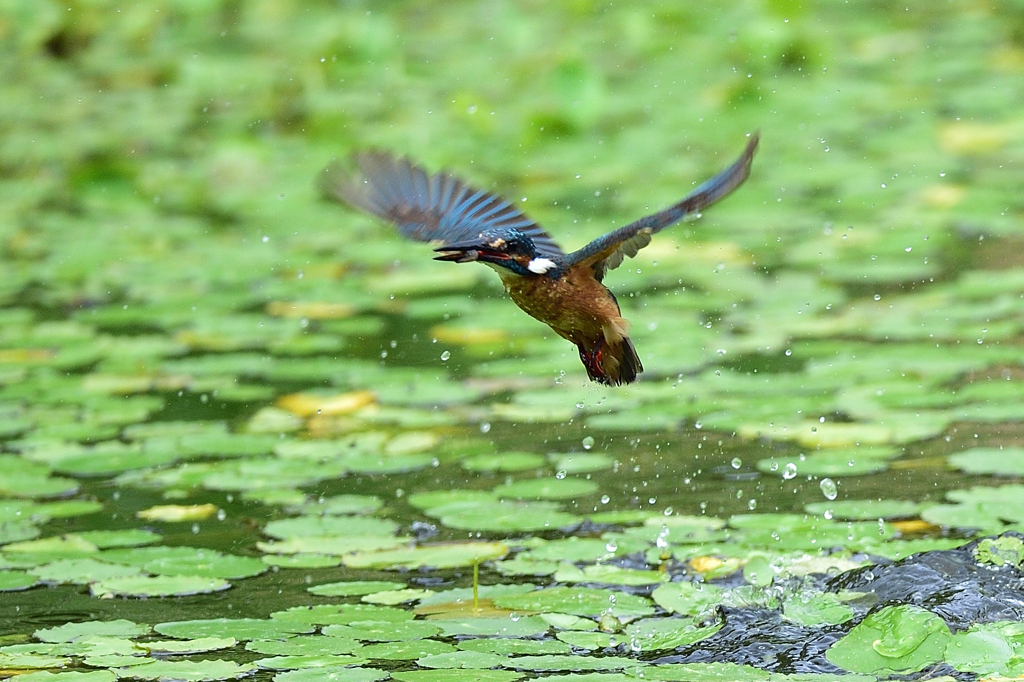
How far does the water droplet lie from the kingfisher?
0.70m

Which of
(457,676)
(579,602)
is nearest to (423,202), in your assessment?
(579,602)

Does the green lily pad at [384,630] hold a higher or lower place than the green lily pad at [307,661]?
higher

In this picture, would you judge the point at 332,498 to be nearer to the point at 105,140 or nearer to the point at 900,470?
the point at 900,470

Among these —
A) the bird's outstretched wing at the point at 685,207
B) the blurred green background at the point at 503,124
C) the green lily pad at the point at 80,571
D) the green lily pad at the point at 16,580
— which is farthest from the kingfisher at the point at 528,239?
the blurred green background at the point at 503,124

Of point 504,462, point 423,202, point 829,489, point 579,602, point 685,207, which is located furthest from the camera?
point 504,462

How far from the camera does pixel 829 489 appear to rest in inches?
149

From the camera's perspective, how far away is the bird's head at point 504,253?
116 inches

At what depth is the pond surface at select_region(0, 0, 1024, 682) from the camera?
124 inches

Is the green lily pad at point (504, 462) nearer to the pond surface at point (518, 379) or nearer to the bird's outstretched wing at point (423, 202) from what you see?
the pond surface at point (518, 379)

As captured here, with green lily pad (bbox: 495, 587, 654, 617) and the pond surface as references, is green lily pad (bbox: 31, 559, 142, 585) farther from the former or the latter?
green lily pad (bbox: 495, 587, 654, 617)

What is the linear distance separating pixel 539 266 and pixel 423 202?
58cm

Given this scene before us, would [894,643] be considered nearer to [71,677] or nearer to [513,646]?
[513,646]

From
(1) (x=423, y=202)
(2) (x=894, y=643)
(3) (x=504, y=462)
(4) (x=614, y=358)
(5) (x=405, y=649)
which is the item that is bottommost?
(2) (x=894, y=643)

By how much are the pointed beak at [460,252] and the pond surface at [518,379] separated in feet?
2.44
